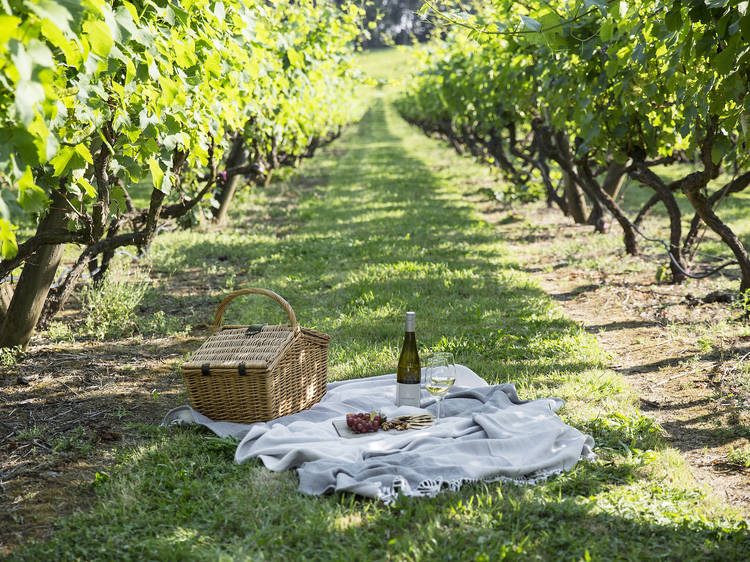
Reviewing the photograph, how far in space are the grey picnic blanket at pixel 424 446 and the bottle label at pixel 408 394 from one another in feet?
0.25

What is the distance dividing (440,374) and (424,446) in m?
0.41

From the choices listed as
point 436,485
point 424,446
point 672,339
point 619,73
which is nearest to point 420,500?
point 436,485

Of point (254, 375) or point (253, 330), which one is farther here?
point (253, 330)

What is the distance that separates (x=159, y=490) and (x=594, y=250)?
265 inches

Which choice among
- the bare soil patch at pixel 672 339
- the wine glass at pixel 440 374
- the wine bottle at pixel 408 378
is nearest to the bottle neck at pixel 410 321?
the wine bottle at pixel 408 378

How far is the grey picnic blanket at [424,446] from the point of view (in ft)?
9.86

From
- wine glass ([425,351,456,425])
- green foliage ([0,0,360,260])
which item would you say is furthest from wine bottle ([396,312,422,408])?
green foliage ([0,0,360,260])

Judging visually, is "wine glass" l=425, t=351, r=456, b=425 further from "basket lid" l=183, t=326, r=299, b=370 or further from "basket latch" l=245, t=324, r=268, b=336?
"basket latch" l=245, t=324, r=268, b=336

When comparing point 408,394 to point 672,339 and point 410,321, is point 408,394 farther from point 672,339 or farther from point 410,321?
point 672,339

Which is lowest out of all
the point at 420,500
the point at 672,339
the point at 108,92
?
the point at 672,339

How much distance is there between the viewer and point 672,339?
16.8 feet

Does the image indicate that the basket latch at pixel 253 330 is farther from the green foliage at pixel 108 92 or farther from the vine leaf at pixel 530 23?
the vine leaf at pixel 530 23

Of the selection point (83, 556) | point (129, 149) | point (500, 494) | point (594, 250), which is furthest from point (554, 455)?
point (594, 250)

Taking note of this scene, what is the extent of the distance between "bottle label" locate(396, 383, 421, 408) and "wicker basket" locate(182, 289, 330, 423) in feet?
1.81
